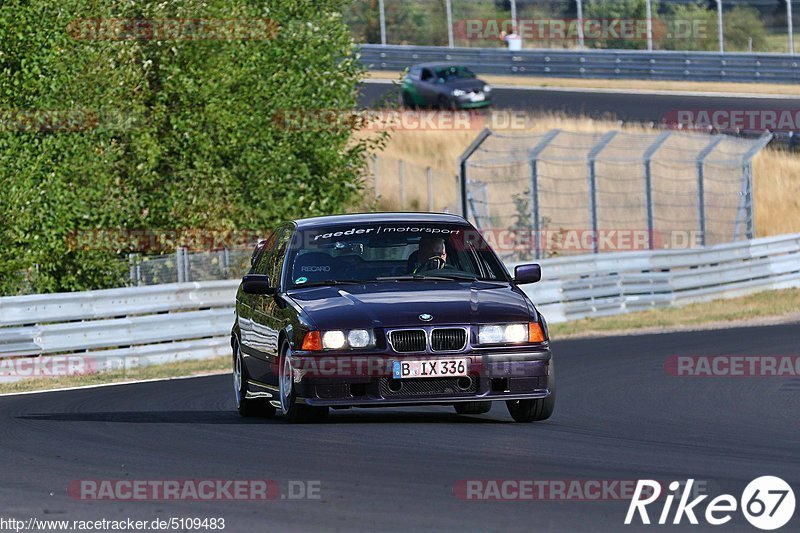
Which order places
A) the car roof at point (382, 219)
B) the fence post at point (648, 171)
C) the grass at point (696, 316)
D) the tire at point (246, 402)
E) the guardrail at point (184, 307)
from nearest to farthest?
the car roof at point (382, 219)
the tire at point (246, 402)
the guardrail at point (184, 307)
the grass at point (696, 316)
the fence post at point (648, 171)

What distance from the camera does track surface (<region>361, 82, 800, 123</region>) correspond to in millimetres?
43812

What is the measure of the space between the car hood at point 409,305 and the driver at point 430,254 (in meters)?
0.37

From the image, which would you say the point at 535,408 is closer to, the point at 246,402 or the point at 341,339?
the point at 341,339

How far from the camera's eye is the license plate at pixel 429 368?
10.4 m

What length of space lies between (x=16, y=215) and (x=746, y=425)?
13523 millimetres

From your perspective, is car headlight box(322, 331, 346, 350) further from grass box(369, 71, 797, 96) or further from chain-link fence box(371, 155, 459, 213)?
grass box(369, 71, 797, 96)

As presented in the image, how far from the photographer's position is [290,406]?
1102 cm

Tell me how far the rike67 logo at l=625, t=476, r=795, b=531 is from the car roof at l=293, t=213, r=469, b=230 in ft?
14.5

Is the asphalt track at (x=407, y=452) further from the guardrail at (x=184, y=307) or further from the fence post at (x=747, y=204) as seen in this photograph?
the fence post at (x=747, y=204)

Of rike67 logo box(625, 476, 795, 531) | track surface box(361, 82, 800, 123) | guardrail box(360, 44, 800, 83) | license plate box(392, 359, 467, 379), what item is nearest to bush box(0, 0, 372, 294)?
license plate box(392, 359, 467, 379)

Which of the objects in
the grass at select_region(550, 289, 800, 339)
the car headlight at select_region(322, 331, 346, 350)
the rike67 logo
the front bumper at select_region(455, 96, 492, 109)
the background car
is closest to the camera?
the rike67 logo

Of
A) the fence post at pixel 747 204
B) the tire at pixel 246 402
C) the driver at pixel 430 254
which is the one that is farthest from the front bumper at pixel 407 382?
the fence post at pixel 747 204

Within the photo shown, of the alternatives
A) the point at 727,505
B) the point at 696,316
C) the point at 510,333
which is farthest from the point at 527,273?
the point at 696,316

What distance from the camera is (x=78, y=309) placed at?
772 inches
